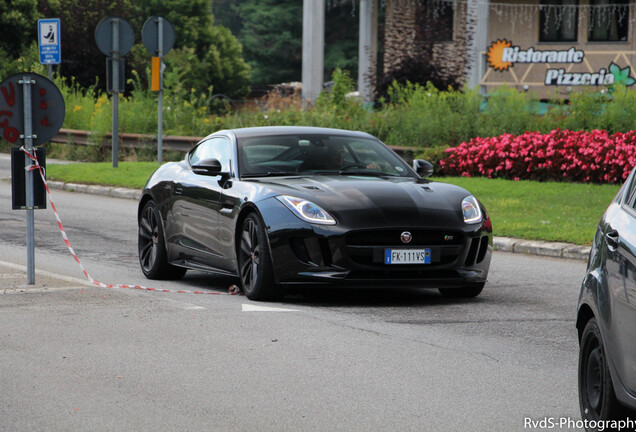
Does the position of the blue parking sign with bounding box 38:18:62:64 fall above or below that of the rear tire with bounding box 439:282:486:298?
above

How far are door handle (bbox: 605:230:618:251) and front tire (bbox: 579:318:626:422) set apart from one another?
332 millimetres

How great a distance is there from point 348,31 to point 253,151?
6311 cm

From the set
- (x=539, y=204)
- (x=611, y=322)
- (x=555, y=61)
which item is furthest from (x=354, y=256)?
(x=555, y=61)

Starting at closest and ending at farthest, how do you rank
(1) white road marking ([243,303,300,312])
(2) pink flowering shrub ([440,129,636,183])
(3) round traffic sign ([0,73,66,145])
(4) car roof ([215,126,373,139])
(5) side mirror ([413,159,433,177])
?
(1) white road marking ([243,303,300,312]) < (3) round traffic sign ([0,73,66,145]) < (5) side mirror ([413,159,433,177]) < (4) car roof ([215,126,373,139]) < (2) pink flowering shrub ([440,129,636,183])

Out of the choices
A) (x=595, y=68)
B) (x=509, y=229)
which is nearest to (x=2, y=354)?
(x=509, y=229)

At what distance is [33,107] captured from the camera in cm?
984

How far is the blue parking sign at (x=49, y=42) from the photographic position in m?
23.1

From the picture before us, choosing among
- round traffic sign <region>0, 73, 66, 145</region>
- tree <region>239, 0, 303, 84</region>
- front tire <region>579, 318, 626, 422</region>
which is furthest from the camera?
tree <region>239, 0, 303, 84</region>

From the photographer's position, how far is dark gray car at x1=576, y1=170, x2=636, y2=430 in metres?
4.45

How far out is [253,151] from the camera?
10.3m

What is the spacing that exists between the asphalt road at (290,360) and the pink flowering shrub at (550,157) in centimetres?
793

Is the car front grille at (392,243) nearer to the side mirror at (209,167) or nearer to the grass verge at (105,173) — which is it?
the side mirror at (209,167)

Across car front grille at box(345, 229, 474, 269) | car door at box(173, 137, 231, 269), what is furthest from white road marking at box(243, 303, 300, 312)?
car door at box(173, 137, 231, 269)

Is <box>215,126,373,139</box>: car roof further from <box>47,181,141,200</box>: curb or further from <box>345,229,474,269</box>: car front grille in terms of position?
<box>47,181,141,200</box>: curb
